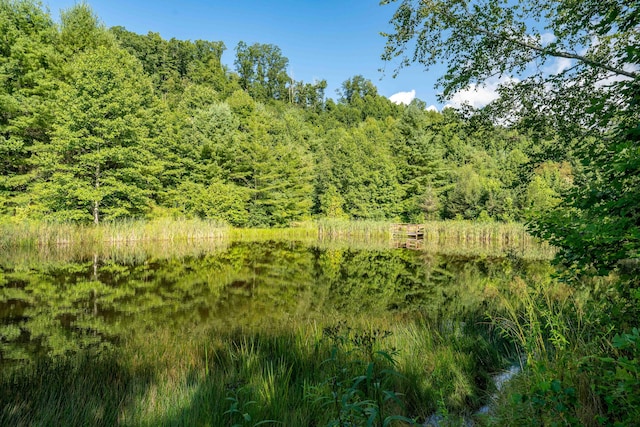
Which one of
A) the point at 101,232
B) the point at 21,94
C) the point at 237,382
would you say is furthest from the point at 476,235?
the point at 21,94

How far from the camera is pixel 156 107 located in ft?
95.0

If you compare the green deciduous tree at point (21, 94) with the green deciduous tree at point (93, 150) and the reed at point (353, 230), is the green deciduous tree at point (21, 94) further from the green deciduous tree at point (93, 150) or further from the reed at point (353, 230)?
the reed at point (353, 230)

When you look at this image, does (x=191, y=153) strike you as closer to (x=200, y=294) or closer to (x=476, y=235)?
(x=476, y=235)

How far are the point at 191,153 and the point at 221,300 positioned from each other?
23.1m

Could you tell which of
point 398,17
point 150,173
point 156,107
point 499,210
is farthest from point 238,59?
point 398,17

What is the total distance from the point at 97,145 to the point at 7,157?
4836mm

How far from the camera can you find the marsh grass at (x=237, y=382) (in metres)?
2.68

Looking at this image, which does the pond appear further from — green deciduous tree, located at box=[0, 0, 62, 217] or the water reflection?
green deciduous tree, located at box=[0, 0, 62, 217]

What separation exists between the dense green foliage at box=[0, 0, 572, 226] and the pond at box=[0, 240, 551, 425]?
2.39 m

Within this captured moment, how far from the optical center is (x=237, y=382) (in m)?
2.78

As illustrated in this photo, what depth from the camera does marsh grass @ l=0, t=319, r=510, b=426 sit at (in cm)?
268

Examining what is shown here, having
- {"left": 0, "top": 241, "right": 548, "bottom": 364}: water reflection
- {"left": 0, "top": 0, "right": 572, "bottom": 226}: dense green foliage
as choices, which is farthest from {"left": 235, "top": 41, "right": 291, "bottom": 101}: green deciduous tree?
{"left": 0, "top": 241, "right": 548, "bottom": 364}: water reflection

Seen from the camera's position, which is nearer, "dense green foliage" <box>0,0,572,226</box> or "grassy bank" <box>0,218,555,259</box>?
"grassy bank" <box>0,218,555,259</box>

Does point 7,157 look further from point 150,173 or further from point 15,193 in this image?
point 150,173
